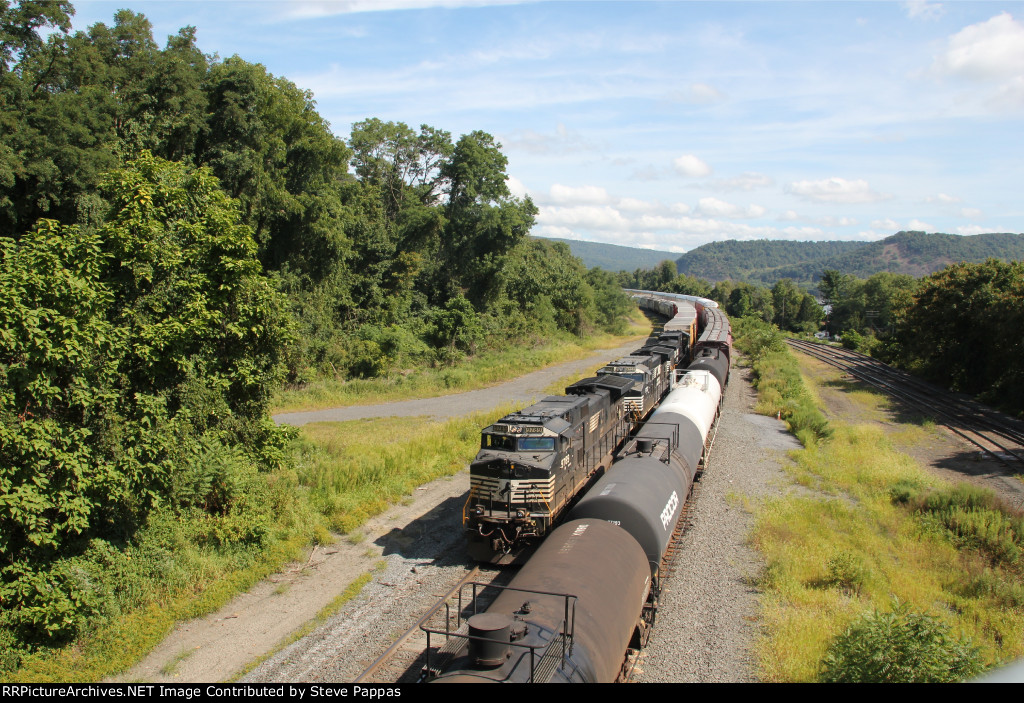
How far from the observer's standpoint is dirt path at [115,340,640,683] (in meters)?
11.5

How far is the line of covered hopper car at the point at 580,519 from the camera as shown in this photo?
300 inches

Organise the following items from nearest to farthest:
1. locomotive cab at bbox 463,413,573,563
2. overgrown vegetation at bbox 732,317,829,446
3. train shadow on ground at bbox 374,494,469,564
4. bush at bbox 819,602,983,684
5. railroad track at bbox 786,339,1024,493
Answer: bush at bbox 819,602,983,684, locomotive cab at bbox 463,413,573,563, train shadow on ground at bbox 374,494,469,564, railroad track at bbox 786,339,1024,493, overgrown vegetation at bbox 732,317,829,446

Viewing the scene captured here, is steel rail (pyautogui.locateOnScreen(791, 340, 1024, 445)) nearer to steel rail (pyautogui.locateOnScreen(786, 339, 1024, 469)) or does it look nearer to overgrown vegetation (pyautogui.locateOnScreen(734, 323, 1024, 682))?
steel rail (pyautogui.locateOnScreen(786, 339, 1024, 469))

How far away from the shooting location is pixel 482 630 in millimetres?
7238

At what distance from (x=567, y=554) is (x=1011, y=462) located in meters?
26.6

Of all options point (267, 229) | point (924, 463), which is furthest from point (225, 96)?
point (924, 463)

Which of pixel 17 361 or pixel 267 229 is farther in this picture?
pixel 267 229

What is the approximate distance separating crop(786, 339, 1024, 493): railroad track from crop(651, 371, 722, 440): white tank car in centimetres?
1314

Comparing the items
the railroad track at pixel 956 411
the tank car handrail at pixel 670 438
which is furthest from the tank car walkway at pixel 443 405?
the railroad track at pixel 956 411

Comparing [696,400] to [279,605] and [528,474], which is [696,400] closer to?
[528,474]

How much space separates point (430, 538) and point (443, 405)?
783 inches

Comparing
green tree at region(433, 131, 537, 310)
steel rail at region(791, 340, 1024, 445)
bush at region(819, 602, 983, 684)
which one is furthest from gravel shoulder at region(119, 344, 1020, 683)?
green tree at region(433, 131, 537, 310)
